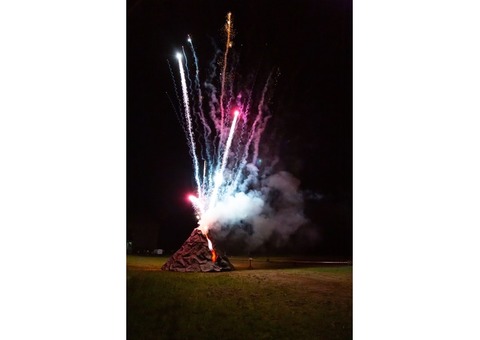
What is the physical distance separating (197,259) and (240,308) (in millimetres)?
3662

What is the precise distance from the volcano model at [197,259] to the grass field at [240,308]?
1747 millimetres

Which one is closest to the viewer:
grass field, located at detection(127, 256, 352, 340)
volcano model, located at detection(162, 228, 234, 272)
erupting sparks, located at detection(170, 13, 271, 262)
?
grass field, located at detection(127, 256, 352, 340)

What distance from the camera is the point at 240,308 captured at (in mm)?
4863

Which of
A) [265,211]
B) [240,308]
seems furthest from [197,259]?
[240,308]

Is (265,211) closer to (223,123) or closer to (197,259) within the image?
(223,123)

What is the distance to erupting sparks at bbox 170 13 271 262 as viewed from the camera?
530 centimetres

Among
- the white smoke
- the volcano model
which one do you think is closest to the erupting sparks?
the white smoke

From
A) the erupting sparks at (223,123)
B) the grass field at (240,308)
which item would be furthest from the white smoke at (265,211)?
the grass field at (240,308)

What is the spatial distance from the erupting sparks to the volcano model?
75.9 inches

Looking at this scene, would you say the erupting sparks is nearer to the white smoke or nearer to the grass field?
the white smoke
